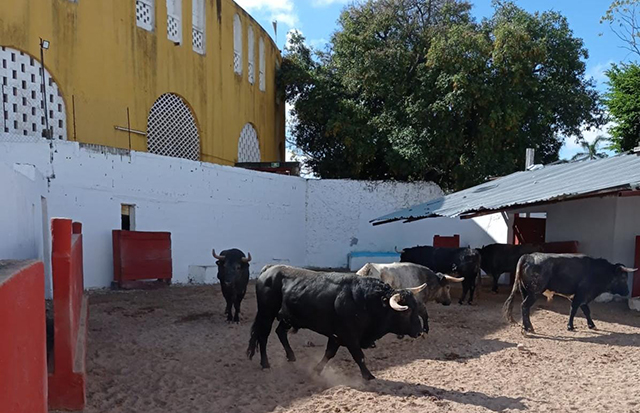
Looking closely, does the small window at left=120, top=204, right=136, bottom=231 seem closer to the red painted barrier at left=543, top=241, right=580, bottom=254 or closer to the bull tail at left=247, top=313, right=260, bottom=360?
the bull tail at left=247, top=313, right=260, bottom=360

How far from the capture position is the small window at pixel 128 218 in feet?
39.3

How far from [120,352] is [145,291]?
4874 millimetres

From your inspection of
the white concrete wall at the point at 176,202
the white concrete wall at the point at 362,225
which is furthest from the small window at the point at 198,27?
the white concrete wall at the point at 362,225

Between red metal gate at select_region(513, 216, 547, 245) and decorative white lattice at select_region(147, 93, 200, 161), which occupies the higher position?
decorative white lattice at select_region(147, 93, 200, 161)

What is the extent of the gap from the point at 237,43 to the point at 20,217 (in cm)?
1464

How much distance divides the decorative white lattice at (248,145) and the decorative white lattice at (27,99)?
751 centimetres

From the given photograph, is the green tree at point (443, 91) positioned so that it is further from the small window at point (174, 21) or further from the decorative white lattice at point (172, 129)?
the small window at point (174, 21)

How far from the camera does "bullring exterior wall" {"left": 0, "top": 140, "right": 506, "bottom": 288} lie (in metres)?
10.7

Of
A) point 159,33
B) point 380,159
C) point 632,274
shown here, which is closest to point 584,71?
point 380,159

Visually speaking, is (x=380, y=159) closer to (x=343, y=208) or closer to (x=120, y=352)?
(x=343, y=208)

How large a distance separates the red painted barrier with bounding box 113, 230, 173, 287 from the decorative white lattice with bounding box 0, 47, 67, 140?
3175 millimetres

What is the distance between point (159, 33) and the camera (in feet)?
51.2

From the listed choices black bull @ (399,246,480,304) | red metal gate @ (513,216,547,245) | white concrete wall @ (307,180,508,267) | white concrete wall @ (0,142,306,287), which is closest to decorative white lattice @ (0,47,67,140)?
white concrete wall @ (0,142,306,287)

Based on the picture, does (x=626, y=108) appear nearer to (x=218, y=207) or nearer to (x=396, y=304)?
(x=218, y=207)
